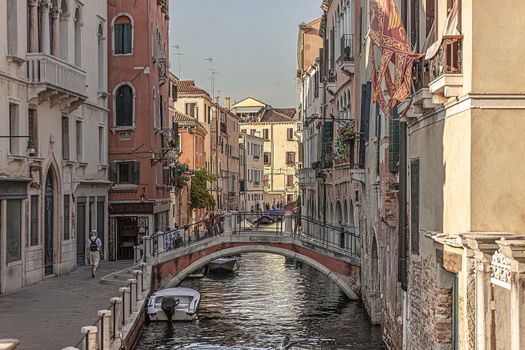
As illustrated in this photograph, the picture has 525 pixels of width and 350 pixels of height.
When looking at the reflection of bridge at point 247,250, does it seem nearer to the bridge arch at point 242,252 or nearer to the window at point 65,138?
the bridge arch at point 242,252

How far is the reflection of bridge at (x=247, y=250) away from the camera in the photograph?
26.2 meters

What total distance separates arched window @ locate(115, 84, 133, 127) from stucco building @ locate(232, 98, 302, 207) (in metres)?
60.0

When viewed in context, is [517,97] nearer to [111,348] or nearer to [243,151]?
[111,348]

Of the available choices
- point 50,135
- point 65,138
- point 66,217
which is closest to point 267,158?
point 65,138

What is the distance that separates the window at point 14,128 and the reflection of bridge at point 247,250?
17.9 ft

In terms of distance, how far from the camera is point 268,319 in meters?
23.8

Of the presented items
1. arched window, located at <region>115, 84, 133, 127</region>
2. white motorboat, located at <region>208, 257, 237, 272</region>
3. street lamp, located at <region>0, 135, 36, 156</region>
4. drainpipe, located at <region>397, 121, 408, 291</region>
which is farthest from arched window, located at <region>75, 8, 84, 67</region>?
drainpipe, located at <region>397, 121, 408, 291</region>

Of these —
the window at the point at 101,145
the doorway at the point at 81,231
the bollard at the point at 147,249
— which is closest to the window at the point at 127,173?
the window at the point at 101,145

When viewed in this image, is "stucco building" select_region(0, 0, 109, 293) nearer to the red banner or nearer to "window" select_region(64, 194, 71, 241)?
"window" select_region(64, 194, 71, 241)

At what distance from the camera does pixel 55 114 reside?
24391mm

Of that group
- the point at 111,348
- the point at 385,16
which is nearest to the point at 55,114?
the point at 111,348

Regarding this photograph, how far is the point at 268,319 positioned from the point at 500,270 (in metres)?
15.4

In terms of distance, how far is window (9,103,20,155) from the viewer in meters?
21.5

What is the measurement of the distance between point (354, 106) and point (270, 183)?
68.4m
